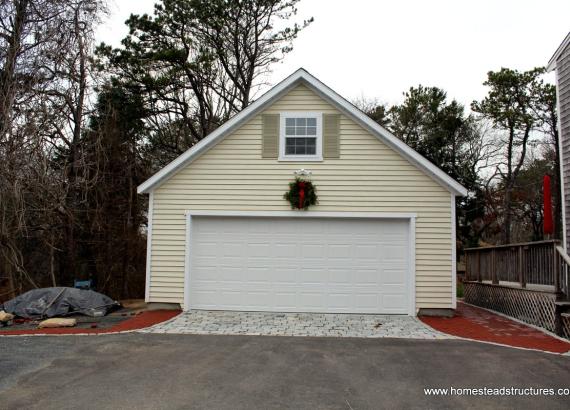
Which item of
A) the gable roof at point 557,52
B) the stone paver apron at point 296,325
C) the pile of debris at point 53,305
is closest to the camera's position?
the stone paver apron at point 296,325

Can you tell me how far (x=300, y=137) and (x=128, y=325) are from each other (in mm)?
5550

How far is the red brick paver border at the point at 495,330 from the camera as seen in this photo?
319 inches

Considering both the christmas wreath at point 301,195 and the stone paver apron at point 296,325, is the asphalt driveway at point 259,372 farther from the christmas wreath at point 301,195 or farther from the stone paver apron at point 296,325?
the christmas wreath at point 301,195

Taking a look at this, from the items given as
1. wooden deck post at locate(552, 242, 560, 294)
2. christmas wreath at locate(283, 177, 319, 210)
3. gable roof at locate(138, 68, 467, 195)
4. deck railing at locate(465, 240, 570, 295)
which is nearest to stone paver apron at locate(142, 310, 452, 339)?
wooden deck post at locate(552, 242, 560, 294)

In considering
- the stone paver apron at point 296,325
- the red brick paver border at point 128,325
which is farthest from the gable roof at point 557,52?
the red brick paver border at point 128,325

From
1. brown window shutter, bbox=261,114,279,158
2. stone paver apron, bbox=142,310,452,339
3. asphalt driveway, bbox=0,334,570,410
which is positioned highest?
brown window shutter, bbox=261,114,279,158

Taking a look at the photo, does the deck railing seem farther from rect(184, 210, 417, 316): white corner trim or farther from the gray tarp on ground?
the gray tarp on ground

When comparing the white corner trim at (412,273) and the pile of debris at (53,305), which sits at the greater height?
the white corner trim at (412,273)

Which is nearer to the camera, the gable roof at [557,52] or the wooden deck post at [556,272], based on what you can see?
the wooden deck post at [556,272]

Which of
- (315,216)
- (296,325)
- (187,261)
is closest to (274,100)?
(315,216)

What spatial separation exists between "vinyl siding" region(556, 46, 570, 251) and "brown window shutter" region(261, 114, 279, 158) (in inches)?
257

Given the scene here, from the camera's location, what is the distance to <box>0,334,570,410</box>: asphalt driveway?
17.3 feet

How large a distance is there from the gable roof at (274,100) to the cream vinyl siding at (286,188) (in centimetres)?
12

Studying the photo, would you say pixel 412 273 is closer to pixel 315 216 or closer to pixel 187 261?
pixel 315 216
